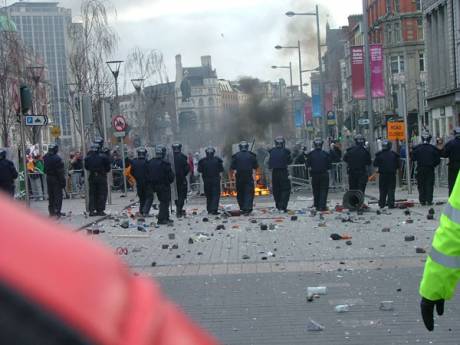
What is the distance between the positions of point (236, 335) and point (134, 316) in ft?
18.6

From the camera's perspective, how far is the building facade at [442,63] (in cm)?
4485

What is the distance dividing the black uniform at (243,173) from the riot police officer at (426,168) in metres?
4.12

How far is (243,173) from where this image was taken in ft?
64.8

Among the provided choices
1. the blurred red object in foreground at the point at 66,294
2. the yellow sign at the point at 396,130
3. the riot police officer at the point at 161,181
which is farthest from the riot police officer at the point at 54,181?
the blurred red object in foreground at the point at 66,294

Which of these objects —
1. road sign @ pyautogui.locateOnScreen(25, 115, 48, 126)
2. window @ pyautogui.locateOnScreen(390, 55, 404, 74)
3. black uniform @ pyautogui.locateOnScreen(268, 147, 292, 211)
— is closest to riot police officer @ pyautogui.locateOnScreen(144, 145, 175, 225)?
road sign @ pyautogui.locateOnScreen(25, 115, 48, 126)

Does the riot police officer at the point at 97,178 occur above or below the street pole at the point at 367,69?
below

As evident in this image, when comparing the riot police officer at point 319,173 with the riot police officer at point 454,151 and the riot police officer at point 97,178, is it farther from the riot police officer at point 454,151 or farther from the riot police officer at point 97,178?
the riot police officer at point 97,178

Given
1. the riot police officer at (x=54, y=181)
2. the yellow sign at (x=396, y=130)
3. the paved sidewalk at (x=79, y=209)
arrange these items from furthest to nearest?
1. the yellow sign at (x=396, y=130)
2. the riot police officer at (x=54, y=181)
3. the paved sidewalk at (x=79, y=209)

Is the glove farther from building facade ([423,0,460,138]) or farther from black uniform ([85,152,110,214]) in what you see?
building facade ([423,0,460,138])

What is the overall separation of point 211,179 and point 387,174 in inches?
175

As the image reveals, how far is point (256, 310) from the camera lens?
732 centimetres

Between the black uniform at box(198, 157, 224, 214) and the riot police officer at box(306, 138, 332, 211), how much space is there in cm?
238

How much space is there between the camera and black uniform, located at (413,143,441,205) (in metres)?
18.5

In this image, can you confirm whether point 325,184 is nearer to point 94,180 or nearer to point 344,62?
point 94,180
